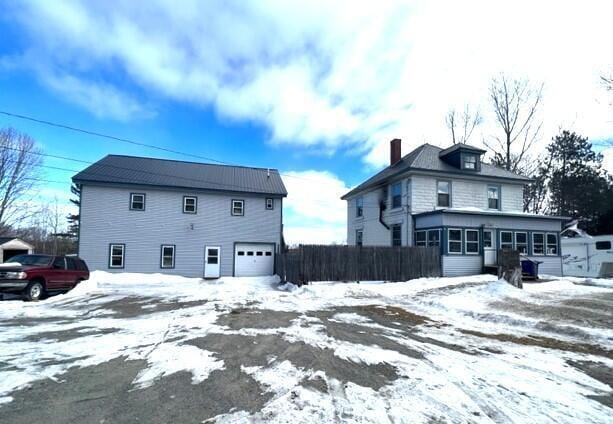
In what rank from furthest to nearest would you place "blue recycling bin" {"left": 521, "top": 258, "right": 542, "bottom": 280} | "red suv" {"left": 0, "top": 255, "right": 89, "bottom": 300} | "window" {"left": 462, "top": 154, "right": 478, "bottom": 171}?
"window" {"left": 462, "top": 154, "right": 478, "bottom": 171}
"blue recycling bin" {"left": 521, "top": 258, "right": 542, "bottom": 280}
"red suv" {"left": 0, "top": 255, "right": 89, "bottom": 300}

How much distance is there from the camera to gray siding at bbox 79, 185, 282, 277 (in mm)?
19766

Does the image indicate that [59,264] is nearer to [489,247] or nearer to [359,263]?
[359,263]

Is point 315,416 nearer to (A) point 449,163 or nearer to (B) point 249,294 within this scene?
(B) point 249,294

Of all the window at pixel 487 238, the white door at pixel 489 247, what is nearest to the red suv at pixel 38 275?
the white door at pixel 489 247

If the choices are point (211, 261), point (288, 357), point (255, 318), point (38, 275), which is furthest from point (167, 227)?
point (288, 357)

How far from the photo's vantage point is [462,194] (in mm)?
21328

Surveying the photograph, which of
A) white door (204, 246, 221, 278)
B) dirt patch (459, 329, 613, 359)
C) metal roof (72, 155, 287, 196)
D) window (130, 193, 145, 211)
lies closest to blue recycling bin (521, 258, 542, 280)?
dirt patch (459, 329, 613, 359)

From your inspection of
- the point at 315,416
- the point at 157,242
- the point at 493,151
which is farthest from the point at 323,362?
the point at 493,151

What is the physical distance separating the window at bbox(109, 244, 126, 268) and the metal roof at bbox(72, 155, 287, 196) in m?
3.84

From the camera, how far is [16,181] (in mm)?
30328

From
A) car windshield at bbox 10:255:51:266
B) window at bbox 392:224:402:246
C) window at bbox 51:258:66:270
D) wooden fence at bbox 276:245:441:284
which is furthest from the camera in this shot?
window at bbox 392:224:402:246

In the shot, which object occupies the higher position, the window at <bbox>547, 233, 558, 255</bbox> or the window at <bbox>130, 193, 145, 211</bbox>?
the window at <bbox>130, 193, 145, 211</bbox>

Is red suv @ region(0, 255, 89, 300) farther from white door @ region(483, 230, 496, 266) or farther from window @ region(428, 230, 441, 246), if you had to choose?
white door @ region(483, 230, 496, 266)

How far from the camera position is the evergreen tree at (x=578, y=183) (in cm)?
2944
